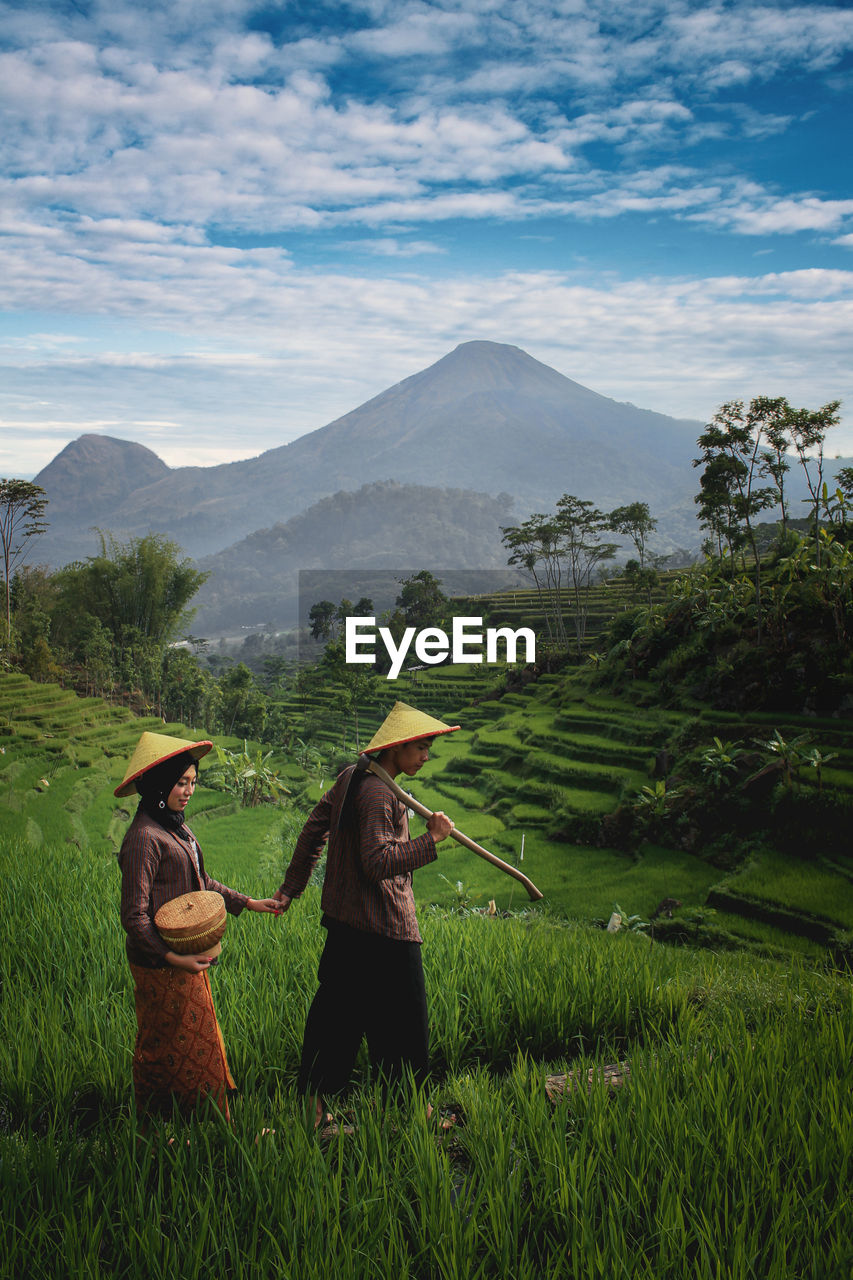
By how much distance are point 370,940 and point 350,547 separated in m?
96.6

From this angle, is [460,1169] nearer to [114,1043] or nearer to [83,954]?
[114,1043]

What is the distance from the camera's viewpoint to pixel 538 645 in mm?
18297

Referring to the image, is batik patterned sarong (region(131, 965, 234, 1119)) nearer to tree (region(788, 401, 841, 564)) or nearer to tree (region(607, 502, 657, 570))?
tree (region(788, 401, 841, 564))

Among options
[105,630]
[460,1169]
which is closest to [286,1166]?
[460,1169]

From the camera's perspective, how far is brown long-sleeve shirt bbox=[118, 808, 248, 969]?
5.44ft

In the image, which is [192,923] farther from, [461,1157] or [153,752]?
[461,1157]

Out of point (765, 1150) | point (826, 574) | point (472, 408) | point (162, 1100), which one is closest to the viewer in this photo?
point (765, 1150)

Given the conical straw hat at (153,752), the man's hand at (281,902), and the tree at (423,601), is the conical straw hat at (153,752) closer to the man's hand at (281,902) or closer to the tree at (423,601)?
the man's hand at (281,902)

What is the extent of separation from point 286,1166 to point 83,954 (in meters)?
2.06

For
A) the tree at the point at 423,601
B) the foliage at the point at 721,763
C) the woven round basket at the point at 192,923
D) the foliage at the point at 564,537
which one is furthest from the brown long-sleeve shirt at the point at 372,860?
the tree at the point at 423,601

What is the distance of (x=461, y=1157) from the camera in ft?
6.32

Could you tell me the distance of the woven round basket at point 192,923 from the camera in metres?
1.65

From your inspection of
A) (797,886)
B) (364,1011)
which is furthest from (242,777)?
(364,1011)

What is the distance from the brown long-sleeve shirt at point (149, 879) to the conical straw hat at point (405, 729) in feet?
1.73
